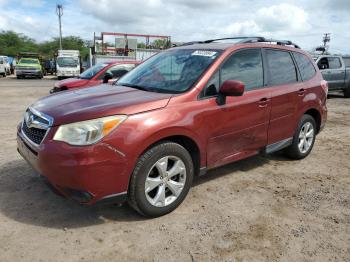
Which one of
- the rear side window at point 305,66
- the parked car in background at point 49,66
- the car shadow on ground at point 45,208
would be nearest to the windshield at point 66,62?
the parked car in background at point 49,66

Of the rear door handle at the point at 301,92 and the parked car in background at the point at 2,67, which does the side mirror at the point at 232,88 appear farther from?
the parked car in background at the point at 2,67

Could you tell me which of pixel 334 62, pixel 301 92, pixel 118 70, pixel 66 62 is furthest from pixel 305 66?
pixel 66 62

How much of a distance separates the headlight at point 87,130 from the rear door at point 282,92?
2.34m

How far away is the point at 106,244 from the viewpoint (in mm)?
3086

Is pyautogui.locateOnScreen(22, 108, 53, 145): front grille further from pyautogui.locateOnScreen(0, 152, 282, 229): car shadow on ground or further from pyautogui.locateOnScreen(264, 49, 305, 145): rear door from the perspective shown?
pyautogui.locateOnScreen(264, 49, 305, 145): rear door

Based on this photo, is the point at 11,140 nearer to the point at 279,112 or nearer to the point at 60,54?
the point at 279,112

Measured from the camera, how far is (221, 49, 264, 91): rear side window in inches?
161

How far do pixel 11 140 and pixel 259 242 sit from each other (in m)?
4.98

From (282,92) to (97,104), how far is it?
258 cm

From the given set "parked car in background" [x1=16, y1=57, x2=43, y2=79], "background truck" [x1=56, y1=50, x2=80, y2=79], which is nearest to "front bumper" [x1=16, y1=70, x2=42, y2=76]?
"parked car in background" [x1=16, y1=57, x2=43, y2=79]

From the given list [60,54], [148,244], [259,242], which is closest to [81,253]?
[148,244]

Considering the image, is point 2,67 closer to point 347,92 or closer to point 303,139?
point 347,92

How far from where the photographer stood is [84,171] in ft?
9.85

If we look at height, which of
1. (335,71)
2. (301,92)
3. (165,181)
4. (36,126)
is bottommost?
(165,181)
